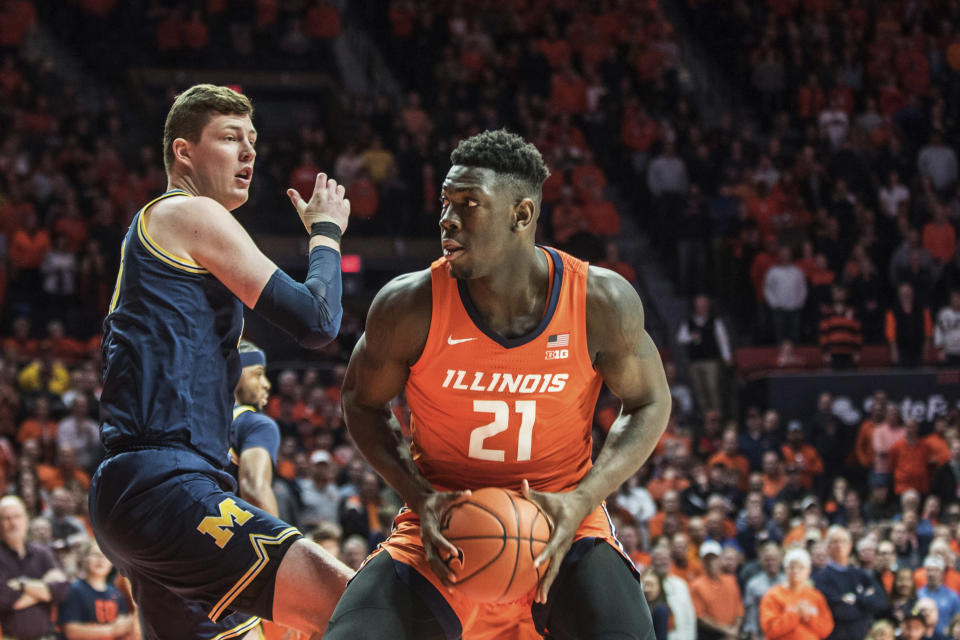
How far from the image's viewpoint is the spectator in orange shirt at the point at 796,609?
31.1ft

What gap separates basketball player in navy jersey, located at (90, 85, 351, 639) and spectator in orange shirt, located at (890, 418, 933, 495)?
33.0 feet

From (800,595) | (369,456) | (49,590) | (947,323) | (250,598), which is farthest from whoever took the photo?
(947,323)

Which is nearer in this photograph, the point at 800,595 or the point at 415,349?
the point at 415,349

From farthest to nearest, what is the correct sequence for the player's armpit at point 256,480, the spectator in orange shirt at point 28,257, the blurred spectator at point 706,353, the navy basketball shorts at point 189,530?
the blurred spectator at point 706,353
the spectator in orange shirt at point 28,257
the player's armpit at point 256,480
the navy basketball shorts at point 189,530

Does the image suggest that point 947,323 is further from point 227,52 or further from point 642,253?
point 227,52

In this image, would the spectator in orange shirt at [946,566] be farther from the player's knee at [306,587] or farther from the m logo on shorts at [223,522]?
the m logo on shorts at [223,522]

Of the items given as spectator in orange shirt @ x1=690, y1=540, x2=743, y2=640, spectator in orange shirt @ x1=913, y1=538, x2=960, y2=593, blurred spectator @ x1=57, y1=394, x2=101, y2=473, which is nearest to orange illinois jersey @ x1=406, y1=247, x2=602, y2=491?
spectator in orange shirt @ x1=690, y1=540, x2=743, y2=640

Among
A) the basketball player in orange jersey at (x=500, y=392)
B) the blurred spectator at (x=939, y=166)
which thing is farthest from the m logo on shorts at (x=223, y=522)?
the blurred spectator at (x=939, y=166)

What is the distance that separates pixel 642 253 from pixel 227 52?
22.0 ft

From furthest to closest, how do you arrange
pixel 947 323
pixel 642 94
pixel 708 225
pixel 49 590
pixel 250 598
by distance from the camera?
1. pixel 642 94
2. pixel 708 225
3. pixel 947 323
4. pixel 49 590
5. pixel 250 598

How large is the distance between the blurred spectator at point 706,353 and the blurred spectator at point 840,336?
1.14m

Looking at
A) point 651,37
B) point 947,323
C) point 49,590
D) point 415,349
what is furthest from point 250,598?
point 651,37

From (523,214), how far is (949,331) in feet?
39.4

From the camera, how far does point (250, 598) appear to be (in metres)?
3.75
